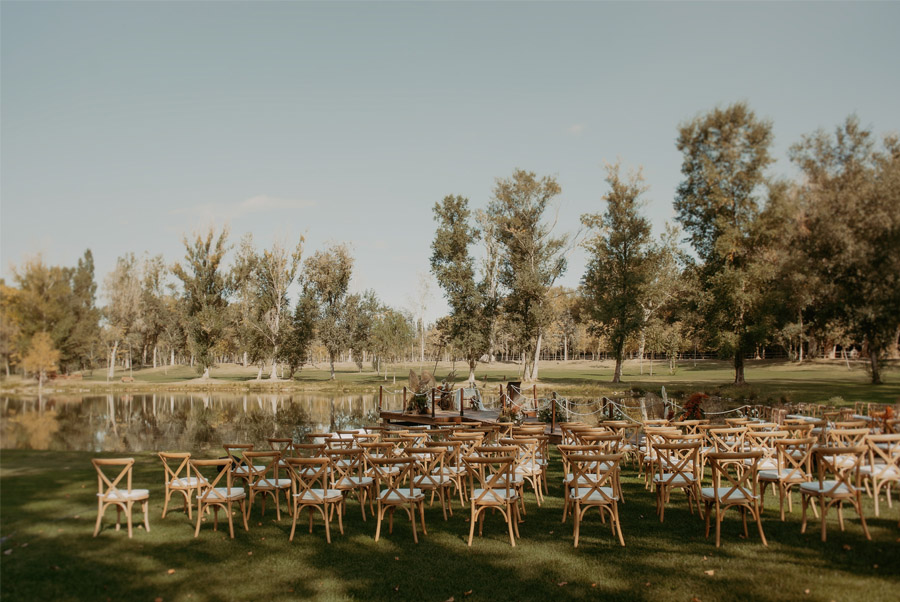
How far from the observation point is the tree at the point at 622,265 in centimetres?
3875

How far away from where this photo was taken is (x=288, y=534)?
7609 millimetres

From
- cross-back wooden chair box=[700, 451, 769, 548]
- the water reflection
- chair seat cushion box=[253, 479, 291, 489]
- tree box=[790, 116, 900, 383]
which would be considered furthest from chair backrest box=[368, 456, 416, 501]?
tree box=[790, 116, 900, 383]

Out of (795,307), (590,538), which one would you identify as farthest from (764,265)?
(590,538)

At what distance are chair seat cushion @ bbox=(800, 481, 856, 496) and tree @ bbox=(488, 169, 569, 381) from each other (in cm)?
3556

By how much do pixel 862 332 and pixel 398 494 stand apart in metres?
25.9

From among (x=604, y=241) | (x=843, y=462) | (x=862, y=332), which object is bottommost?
(x=843, y=462)

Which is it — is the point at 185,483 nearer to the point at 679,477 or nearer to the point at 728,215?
the point at 679,477

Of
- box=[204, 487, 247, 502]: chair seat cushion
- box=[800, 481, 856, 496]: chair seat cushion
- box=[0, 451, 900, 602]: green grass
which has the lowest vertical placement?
box=[0, 451, 900, 602]: green grass

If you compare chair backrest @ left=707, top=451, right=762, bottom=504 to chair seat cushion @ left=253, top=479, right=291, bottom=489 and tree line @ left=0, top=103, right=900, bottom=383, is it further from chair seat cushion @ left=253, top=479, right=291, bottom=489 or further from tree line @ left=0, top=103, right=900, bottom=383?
tree line @ left=0, top=103, right=900, bottom=383

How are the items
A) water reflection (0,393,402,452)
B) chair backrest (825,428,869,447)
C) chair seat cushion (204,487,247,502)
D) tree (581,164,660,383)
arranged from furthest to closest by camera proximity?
tree (581,164,660,383)
water reflection (0,393,402,452)
chair backrest (825,428,869,447)
chair seat cushion (204,487,247,502)

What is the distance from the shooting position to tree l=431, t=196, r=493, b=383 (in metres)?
44.4

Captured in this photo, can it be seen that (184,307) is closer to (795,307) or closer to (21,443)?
(21,443)

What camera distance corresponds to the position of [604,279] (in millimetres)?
40188

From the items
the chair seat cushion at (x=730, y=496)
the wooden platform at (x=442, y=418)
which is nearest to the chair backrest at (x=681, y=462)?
the chair seat cushion at (x=730, y=496)
